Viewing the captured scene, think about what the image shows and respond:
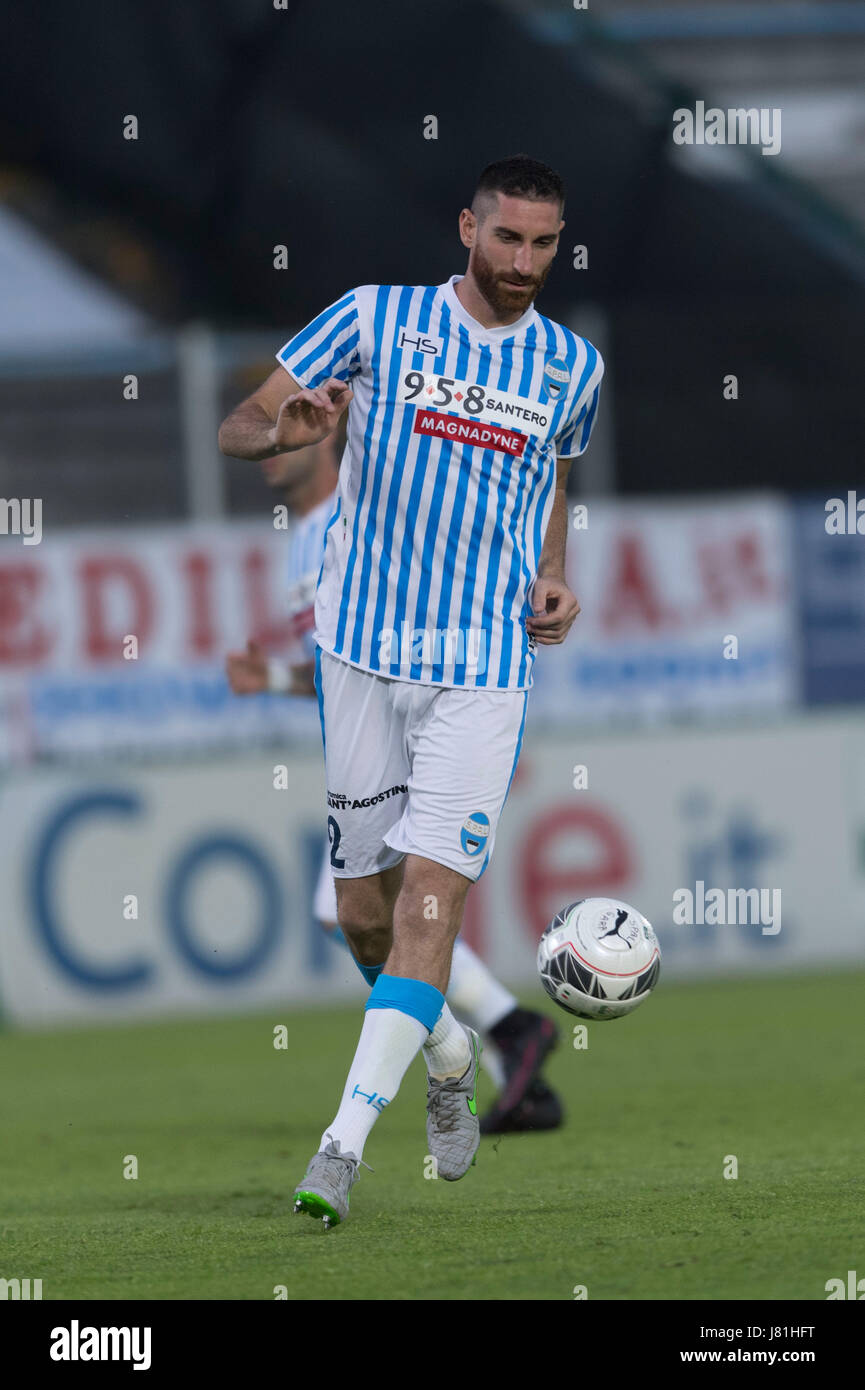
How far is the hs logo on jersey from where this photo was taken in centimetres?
532

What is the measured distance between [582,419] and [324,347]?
27.6 inches

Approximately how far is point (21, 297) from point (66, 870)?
20.4 feet

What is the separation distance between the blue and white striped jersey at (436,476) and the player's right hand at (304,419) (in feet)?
1.04

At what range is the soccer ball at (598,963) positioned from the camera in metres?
5.60

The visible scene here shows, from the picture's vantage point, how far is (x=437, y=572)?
5.29 meters

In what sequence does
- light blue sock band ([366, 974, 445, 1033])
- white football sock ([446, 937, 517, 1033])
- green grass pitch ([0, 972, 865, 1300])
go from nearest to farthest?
1. green grass pitch ([0, 972, 865, 1300])
2. light blue sock band ([366, 974, 445, 1033])
3. white football sock ([446, 937, 517, 1033])

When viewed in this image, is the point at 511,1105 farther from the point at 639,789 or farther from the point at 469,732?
the point at 639,789

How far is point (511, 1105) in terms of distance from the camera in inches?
279

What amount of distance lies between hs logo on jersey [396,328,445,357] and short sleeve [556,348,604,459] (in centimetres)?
40
